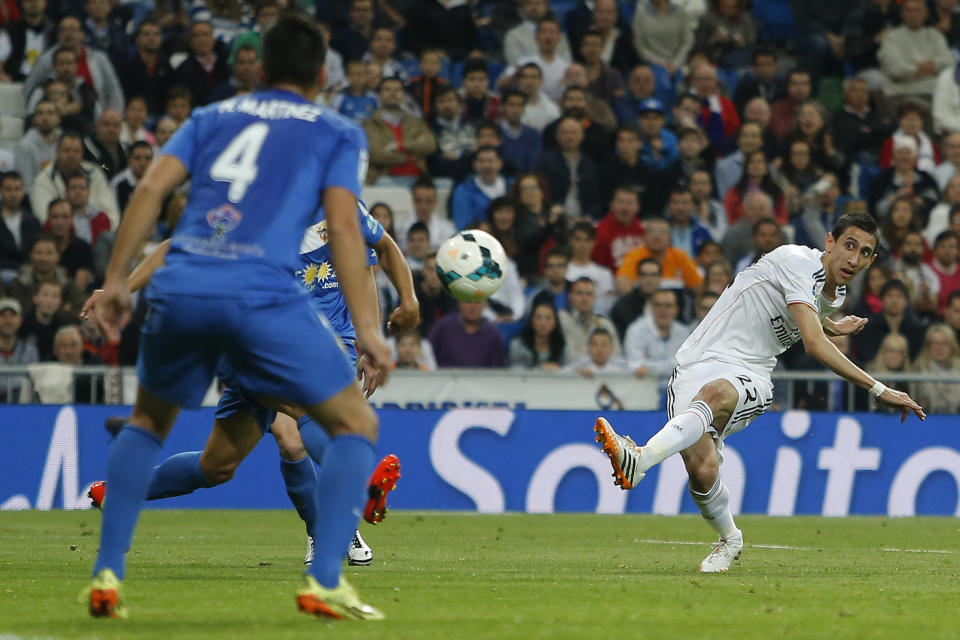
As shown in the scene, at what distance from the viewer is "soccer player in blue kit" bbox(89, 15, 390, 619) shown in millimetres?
5652

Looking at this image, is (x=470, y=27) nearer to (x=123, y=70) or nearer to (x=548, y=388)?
(x=123, y=70)

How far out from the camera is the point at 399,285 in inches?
325

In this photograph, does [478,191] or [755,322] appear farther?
[478,191]

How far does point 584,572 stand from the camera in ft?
28.4

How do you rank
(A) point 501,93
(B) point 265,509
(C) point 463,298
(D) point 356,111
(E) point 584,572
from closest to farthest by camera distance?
(E) point 584,572, (C) point 463,298, (B) point 265,509, (D) point 356,111, (A) point 501,93

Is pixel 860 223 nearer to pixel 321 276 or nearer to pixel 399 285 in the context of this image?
pixel 399 285

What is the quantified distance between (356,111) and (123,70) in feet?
9.38

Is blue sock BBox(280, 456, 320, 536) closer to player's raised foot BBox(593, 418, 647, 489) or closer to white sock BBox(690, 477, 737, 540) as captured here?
player's raised foot BBox(593, 418, 647, 489)

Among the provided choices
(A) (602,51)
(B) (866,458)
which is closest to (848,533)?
(B) (866,458)

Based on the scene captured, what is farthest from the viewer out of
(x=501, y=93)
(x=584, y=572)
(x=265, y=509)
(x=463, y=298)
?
(x=501, y=93)

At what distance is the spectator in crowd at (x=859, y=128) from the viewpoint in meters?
20.7

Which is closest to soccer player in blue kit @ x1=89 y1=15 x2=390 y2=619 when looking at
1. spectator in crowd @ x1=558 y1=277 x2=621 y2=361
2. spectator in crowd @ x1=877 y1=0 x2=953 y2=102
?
spectator in crowd @ x1=558 y1=277 x2=621 y2=361

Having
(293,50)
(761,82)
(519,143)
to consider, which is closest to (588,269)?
(519,143)

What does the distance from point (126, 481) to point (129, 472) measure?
38mm
